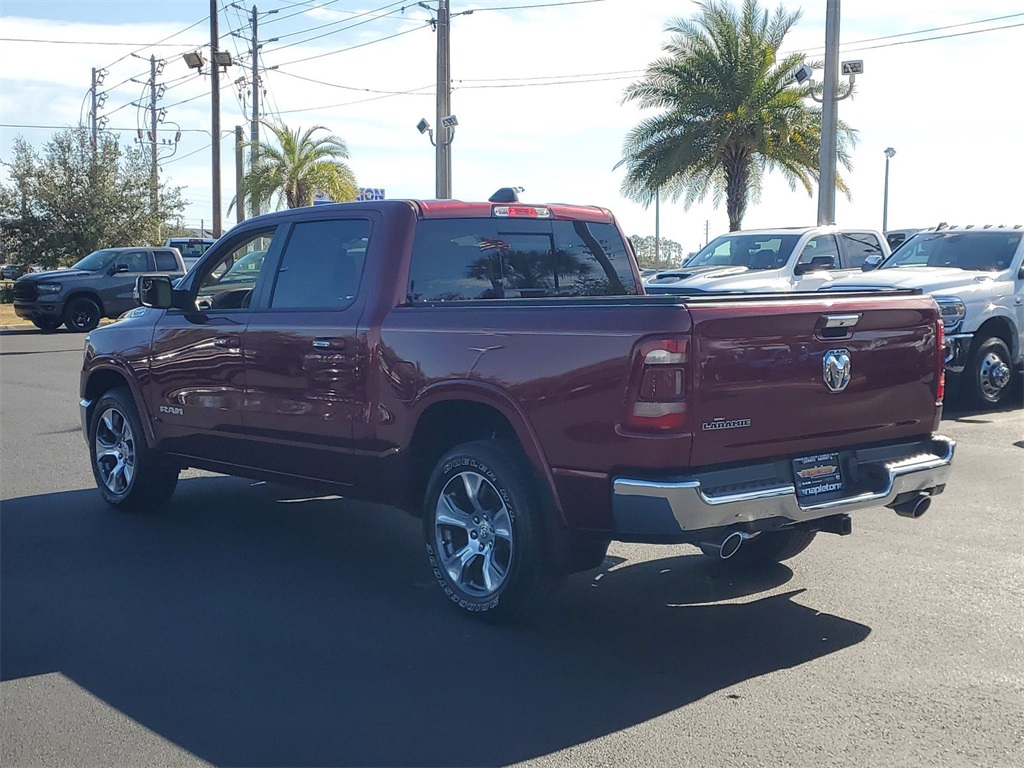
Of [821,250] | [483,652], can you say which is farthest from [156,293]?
[821,250]

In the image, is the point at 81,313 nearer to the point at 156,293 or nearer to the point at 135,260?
the point at 135,260

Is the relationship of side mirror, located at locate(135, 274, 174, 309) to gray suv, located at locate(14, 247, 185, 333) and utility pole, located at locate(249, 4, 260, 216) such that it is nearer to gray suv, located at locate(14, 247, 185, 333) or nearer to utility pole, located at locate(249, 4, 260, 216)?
gray suv, located at locate(14, 247, 185, 333)

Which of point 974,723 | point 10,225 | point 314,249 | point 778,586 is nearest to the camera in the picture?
point 974,723

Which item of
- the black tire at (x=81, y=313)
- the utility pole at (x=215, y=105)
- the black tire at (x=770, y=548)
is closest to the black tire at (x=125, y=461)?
the black tire at (x=770, y=548)

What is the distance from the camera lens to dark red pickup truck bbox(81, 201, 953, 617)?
4785 mm

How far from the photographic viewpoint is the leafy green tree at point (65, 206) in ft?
121

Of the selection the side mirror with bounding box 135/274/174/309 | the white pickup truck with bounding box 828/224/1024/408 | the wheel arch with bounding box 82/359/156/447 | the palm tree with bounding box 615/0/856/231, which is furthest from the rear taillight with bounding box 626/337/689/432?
the palm tree with bounding box 615/0/856/231

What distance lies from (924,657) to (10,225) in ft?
121

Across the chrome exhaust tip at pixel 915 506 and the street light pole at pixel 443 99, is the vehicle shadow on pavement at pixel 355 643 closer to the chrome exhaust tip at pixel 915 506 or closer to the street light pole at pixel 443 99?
the chrome exhaust tip at pixel 915 506

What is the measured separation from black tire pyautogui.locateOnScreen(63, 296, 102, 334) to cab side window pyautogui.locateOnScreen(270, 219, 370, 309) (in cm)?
2106

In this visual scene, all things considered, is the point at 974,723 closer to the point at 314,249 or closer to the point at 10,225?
the point at 314,249

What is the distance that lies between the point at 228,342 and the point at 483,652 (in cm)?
277

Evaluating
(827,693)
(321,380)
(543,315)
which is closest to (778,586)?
(827,693)

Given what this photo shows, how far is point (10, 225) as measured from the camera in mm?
36719
